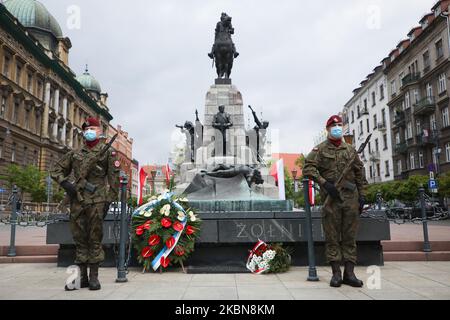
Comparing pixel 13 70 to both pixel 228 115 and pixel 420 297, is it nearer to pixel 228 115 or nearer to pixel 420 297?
pixel 228 115

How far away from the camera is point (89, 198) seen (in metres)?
5.62

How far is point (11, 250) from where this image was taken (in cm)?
838

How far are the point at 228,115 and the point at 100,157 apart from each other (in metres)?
9.62

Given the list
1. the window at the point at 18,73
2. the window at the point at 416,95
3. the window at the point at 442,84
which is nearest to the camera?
the window at the point at 442,84

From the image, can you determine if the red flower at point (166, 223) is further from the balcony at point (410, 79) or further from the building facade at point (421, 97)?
the balcony at point (410, 79)

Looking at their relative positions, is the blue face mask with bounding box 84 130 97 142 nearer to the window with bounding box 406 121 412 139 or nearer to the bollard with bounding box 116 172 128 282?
the bollard with bounding box 116 172 128 282

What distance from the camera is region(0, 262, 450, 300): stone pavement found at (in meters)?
4.96

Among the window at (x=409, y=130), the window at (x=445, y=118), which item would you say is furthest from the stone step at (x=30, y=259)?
the window at (x=409, y=130)

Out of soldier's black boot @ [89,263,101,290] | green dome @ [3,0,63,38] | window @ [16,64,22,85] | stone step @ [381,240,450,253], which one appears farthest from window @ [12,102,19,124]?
stone step @ [381,240,450,253]

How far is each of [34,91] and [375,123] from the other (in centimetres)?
4498

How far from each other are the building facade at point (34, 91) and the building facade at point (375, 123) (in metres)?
38.6

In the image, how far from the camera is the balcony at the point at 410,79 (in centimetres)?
4050

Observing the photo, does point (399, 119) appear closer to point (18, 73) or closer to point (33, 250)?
point (18, 73)
